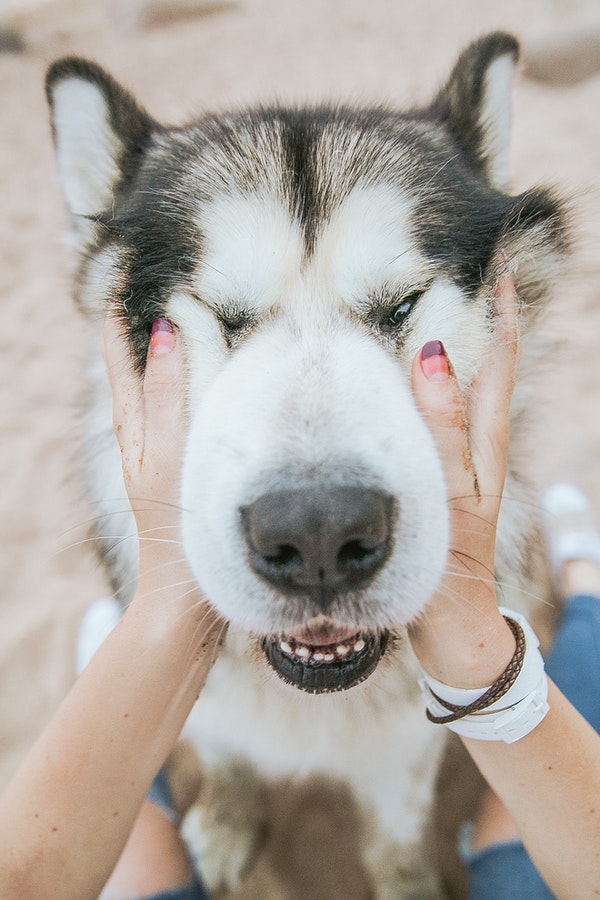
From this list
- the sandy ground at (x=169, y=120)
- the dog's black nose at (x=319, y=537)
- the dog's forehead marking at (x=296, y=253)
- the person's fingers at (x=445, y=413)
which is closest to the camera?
the dog's black nose at (x=319, y=537)

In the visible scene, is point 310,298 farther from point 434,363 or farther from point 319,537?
point 319,537

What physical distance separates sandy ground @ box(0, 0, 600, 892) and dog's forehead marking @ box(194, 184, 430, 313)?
718mm

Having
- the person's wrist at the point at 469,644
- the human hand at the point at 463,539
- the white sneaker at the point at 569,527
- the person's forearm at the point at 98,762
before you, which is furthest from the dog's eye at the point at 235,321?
the white sneaker at the point at 569,527

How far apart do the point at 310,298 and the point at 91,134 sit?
0.87 metres

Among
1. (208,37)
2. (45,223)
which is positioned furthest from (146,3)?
(45,223)

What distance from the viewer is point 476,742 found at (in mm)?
1327

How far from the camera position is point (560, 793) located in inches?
48.6

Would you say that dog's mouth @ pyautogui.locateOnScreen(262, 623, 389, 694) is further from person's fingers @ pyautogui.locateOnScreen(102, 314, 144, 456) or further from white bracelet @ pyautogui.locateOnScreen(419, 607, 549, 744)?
person's fingers @ pyautogui.locateOnScreen(102, 314, 144, 456)

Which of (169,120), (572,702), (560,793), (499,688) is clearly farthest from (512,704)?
(169,120)

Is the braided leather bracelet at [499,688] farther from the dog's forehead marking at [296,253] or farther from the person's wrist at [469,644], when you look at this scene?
the dog's forehead marking at [296,253]

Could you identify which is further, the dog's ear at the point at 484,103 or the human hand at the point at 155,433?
the dog's ear at the point at 484,103

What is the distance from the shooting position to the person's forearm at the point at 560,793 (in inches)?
48.3

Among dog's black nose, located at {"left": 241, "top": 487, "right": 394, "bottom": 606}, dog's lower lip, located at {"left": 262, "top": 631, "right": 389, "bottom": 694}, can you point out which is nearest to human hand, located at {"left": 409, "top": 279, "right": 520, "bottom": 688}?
dog's lower lip, located at {"left": 262, "top": 631, "right": 389, "bottom": 694}

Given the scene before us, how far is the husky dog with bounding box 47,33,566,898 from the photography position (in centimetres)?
103
